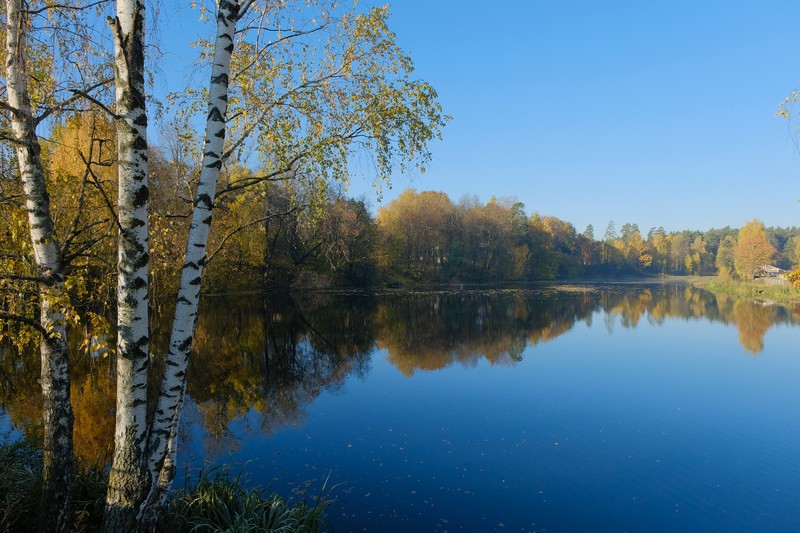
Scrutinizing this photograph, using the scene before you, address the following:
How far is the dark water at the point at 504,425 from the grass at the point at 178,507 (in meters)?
1.44

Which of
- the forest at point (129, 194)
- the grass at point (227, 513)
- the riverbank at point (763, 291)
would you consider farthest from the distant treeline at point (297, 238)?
the riverbank at point (763, 291)

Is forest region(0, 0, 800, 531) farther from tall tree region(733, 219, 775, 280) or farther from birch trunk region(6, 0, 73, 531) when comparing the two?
tall tree region(733, 219, 775, 280)

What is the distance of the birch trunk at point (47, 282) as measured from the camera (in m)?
4.21

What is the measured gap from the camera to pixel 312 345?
66.7 ft

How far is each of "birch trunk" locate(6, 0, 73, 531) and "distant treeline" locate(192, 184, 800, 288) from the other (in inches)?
135

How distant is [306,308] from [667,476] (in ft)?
87.7

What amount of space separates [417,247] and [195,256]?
5726 centimetres

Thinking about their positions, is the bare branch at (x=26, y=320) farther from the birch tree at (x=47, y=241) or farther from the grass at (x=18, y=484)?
the grass at (x=18, y=484)

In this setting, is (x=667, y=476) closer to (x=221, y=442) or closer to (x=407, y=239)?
(x=221, y=442)

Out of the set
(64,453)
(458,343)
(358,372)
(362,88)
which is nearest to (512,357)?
(458,343)

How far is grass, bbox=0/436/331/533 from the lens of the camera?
189 inches

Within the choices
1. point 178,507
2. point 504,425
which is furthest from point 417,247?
point 178,507

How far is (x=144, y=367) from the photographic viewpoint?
3.88m

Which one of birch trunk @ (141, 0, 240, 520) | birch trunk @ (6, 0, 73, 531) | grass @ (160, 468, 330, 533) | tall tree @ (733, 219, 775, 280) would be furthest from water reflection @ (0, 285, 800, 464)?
tall tree @ (733, 219, 775, 280)
